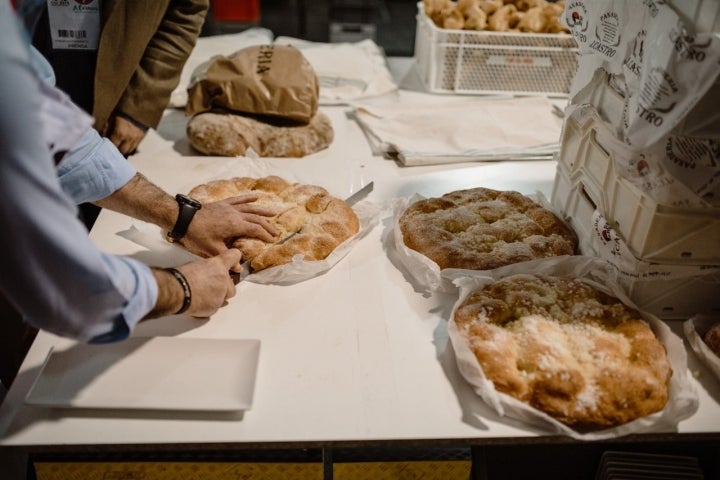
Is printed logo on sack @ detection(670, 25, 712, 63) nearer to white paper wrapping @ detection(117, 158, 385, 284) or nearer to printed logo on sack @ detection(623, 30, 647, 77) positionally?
printed logo on sack @ detection(623, 30, 647, 77)

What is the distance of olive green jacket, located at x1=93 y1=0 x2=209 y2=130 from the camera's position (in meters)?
1.69

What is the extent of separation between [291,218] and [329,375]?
484 millimetres

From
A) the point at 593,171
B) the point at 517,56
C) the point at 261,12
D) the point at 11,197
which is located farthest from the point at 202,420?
the point at 261,12

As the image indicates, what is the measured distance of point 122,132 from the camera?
1.82 metres

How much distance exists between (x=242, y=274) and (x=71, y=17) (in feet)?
3.24

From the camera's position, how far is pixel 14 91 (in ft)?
2.17

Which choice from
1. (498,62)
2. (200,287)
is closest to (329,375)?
(200,287)

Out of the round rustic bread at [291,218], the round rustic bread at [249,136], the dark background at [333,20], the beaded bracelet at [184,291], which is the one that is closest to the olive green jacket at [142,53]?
the round rustic bread at [249,136]

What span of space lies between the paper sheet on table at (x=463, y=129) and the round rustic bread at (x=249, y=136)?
0.24 m

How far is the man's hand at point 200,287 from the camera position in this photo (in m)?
1.04

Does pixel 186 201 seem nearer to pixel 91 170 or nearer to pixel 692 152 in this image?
pixel 91 170

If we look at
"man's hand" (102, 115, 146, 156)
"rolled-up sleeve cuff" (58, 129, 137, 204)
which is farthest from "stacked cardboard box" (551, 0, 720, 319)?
"man's hand" (102, 115, 146, 156)

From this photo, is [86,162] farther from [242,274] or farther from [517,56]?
[517,56]

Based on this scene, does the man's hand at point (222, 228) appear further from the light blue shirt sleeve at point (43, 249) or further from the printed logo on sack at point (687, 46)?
the printed logo on sack at point (687, 46)
